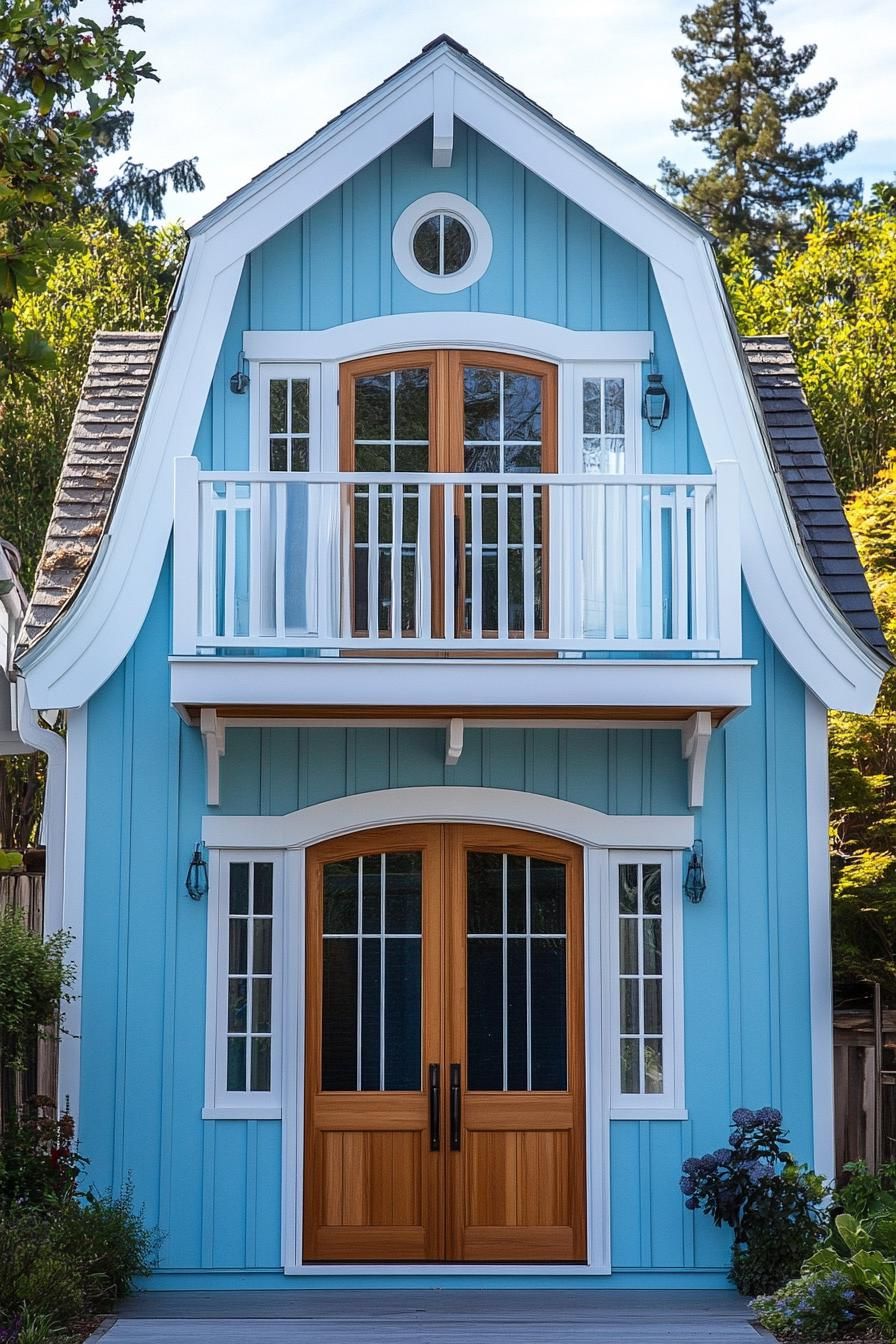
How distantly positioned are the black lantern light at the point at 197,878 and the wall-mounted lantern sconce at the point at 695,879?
267 cm

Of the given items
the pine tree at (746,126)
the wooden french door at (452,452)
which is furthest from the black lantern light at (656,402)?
the pine tree at (746,126)

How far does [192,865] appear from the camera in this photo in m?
8.54

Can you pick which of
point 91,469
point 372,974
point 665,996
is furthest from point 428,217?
point 665,996

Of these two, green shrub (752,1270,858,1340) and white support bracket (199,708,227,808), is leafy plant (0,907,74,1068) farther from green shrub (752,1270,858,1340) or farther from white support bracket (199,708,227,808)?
green shrub (752,1270,858,1340)

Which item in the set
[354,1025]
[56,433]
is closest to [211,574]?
[354,1025]

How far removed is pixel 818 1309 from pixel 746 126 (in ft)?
75.2

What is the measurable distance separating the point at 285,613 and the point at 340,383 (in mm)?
1649

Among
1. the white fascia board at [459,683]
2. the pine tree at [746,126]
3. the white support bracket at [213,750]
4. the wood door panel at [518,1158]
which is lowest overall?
the wood door panel at [518,1158]

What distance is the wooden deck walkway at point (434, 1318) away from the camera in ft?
23.5

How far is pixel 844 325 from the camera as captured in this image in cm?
1822

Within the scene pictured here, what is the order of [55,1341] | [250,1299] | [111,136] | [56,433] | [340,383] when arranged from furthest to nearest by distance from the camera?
[111,136] < [56,433] < [340,383] < [250,1299] < [55,1341]

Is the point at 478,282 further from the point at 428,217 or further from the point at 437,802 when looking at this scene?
the point at 437,802

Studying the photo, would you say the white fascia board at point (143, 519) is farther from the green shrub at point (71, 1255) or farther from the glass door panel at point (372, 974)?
the green shrub at point (71, 1255)

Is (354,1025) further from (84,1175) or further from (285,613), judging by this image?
(285,613)
